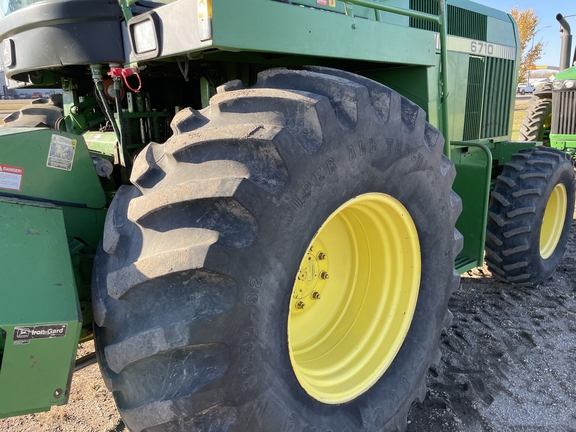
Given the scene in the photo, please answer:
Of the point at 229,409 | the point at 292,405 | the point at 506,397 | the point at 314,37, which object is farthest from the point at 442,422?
the point at 314,37

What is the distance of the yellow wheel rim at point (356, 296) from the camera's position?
2277 mm

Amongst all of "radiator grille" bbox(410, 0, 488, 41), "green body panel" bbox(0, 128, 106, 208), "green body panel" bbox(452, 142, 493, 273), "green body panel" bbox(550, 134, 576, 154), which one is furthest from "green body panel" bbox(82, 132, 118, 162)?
"green body panel" bbox(550, 134, 576, 154)

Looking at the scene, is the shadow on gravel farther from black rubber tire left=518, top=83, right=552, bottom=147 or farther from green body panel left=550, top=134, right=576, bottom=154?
black rubber tire left=518, top=83, right=552, bottom=147

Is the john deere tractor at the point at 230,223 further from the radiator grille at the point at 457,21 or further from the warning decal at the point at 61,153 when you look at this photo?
the radiator grille at the point at 457,21

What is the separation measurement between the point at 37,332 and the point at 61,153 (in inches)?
30.5

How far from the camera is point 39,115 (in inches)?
140

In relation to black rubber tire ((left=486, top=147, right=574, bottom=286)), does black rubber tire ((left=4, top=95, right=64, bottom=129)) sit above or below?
above

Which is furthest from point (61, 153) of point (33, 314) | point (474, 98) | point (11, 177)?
point (474, 98)

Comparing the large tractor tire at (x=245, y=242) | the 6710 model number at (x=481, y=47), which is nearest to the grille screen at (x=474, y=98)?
the 6710 model number at (x=481, y=47)

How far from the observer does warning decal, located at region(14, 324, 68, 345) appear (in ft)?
4.99

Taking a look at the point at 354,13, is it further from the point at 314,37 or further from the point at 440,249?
the point at 440,249

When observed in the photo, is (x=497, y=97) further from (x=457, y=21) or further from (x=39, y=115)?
(x=39, y=115)

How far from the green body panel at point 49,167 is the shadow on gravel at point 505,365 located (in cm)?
202

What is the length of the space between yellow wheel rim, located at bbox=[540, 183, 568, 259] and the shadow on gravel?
0.41 meters
